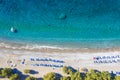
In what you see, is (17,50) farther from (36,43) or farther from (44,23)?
(44,23)

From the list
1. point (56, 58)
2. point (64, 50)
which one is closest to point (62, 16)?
point (64, 50)

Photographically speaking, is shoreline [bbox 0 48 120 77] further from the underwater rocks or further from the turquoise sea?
the underwater rocks

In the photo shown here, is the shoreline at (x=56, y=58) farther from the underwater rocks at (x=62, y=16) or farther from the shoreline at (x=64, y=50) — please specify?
the underwater rocks at (x=62, y=16)

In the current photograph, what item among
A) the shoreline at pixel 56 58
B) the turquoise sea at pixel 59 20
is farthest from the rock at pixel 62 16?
the shoreline at pixel 56 58

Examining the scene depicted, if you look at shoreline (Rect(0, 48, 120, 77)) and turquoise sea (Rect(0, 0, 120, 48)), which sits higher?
turquoise sea (Rect(0, 0, 120, 48))

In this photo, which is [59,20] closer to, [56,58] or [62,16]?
[62,16]

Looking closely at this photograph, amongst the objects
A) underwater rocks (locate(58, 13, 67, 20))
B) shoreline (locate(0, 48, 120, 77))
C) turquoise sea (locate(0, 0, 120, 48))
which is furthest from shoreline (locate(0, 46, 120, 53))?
underwater rocks (locate(58, 13, 67, 20))

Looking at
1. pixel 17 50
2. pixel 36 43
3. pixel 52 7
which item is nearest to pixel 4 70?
pixel 17 50

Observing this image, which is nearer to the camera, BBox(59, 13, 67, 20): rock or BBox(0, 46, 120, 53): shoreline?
BBox(0, 46, 120, 53): shoreline

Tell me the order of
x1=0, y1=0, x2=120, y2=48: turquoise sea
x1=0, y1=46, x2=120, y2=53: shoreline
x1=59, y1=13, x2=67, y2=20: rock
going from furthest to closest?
1. x1=59, y1=13, x2=67, y2=20: rock
2. x1=0, y1=0, x2=120, y2=48: turquoise sea
3. x1=0, y1=46, x2=120, y2=53: shoreline
